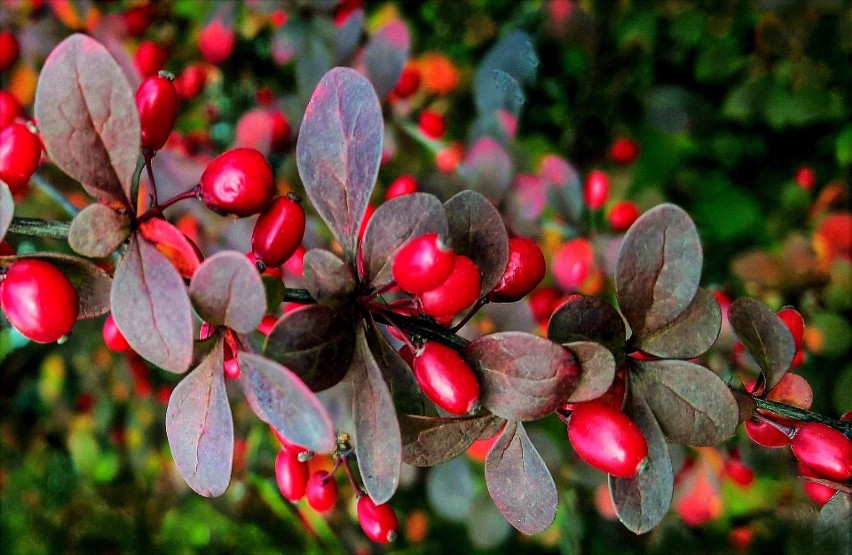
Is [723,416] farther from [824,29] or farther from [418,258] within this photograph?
[824,29]

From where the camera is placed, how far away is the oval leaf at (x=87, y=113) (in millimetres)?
493

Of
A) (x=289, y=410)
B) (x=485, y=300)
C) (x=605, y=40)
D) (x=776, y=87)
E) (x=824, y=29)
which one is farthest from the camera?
(x=605, y=40)

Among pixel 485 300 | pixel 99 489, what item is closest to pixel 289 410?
pixel 485 300

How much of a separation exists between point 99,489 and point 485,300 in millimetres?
1660

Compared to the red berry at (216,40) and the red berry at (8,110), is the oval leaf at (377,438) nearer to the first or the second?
the red berry at (8,110)

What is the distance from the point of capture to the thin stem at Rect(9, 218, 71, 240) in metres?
0.53

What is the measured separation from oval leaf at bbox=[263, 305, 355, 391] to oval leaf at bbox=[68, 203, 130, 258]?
16 centimetres

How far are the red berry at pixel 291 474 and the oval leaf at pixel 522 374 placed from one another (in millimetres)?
284

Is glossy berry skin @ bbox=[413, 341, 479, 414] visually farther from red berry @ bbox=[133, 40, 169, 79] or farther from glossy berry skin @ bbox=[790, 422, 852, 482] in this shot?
red berry @ bbox=[133, 40, 169, 79]

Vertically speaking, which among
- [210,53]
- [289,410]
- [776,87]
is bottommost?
[776,87]

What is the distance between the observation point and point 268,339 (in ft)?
1.60

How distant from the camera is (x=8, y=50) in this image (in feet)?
4.14

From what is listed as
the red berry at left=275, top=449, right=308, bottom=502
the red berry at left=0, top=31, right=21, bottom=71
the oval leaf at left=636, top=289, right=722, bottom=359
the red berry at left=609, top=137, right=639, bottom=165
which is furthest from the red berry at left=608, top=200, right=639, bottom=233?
the red berry at left=0, top=31, right=21, bottom=71

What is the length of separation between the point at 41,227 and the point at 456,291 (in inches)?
13.9
